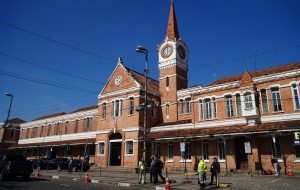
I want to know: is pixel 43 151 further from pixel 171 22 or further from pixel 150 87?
pixel 171 22

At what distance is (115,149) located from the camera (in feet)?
124

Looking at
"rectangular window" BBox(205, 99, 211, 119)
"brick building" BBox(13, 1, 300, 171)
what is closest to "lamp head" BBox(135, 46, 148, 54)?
"brick building" BBox(13, 1, 300, 171)

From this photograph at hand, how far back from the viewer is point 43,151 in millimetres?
53625

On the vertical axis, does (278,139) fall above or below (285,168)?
above

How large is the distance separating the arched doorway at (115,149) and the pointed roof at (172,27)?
56.5 feet

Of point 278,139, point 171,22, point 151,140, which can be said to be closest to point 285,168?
point 278,139

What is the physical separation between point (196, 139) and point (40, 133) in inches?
1531

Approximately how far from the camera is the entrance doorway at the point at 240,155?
27.9 m

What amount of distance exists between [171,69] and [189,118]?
8381 mm

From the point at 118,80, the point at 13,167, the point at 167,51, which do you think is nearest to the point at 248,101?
the point at 167,51

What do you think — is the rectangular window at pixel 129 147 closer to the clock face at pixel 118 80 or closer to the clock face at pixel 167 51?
the clock face at pixel 118 80

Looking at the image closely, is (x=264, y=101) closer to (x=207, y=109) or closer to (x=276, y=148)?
(x=276, y=148)

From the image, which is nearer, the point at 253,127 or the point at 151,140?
the point at 253,127

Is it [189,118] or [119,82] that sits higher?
[119,82]
